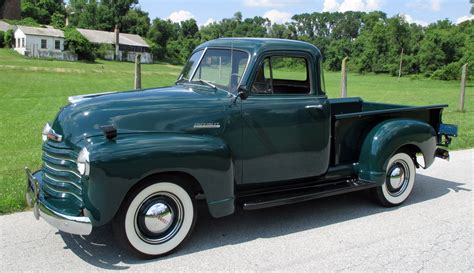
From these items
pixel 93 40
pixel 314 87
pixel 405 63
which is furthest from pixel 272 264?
pixel 93 40

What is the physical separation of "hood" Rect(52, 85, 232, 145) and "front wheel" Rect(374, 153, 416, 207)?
2353 mm

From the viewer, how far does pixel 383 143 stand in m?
5.39

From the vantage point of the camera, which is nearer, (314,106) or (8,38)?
(314,106)

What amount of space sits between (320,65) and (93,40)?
8220cm

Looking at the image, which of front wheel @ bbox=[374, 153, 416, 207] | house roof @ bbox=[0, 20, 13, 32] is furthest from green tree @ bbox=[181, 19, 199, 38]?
front wheel @ bbox=[374, 153, 416, 207]

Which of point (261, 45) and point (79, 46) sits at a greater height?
point (79, 46)

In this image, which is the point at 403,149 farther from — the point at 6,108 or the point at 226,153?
the point at 6,108

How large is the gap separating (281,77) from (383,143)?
56.2 inches

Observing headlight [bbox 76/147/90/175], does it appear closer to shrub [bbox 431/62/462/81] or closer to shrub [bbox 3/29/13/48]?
shrub [bbox 431/62/462/81]

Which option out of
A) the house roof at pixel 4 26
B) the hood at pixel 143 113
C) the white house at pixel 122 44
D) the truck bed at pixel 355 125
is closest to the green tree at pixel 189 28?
the white house at pixel 122 44

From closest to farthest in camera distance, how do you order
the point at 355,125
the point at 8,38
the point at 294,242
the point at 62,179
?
the point at 62,179 < the point at 294,242 < the point at 355,125 < the point at 8,38

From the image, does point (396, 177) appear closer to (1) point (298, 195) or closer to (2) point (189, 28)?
(1) point (298, 195)

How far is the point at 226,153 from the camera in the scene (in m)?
4.30

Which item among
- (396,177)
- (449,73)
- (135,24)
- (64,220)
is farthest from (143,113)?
(135,24)
